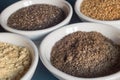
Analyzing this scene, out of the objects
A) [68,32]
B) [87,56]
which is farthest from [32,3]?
[87,56]

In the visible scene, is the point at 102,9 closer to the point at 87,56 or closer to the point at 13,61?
the point at 87,56

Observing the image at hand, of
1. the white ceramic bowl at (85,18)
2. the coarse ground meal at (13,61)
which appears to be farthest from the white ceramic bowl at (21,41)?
the white ceramic bowl at (85,18)

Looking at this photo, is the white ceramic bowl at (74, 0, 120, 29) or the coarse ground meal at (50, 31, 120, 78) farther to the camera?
the white ceramic bowl at (74, 0, 120, 29)

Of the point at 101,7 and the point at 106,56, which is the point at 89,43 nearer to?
the point at 106,56

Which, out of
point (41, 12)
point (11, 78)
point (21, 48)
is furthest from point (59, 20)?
point (11, 78)

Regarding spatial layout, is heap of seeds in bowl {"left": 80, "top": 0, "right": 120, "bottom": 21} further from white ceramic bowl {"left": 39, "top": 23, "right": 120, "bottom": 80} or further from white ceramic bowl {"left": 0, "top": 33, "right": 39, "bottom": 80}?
white ceramic bowl {"left": 0, "top": 33, "right": 39, "bottom": 80}

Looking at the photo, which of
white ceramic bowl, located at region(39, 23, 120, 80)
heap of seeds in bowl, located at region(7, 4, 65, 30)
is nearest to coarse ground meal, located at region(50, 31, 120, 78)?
white ceramic bowl, located at region(39, 23, 120, 80)
